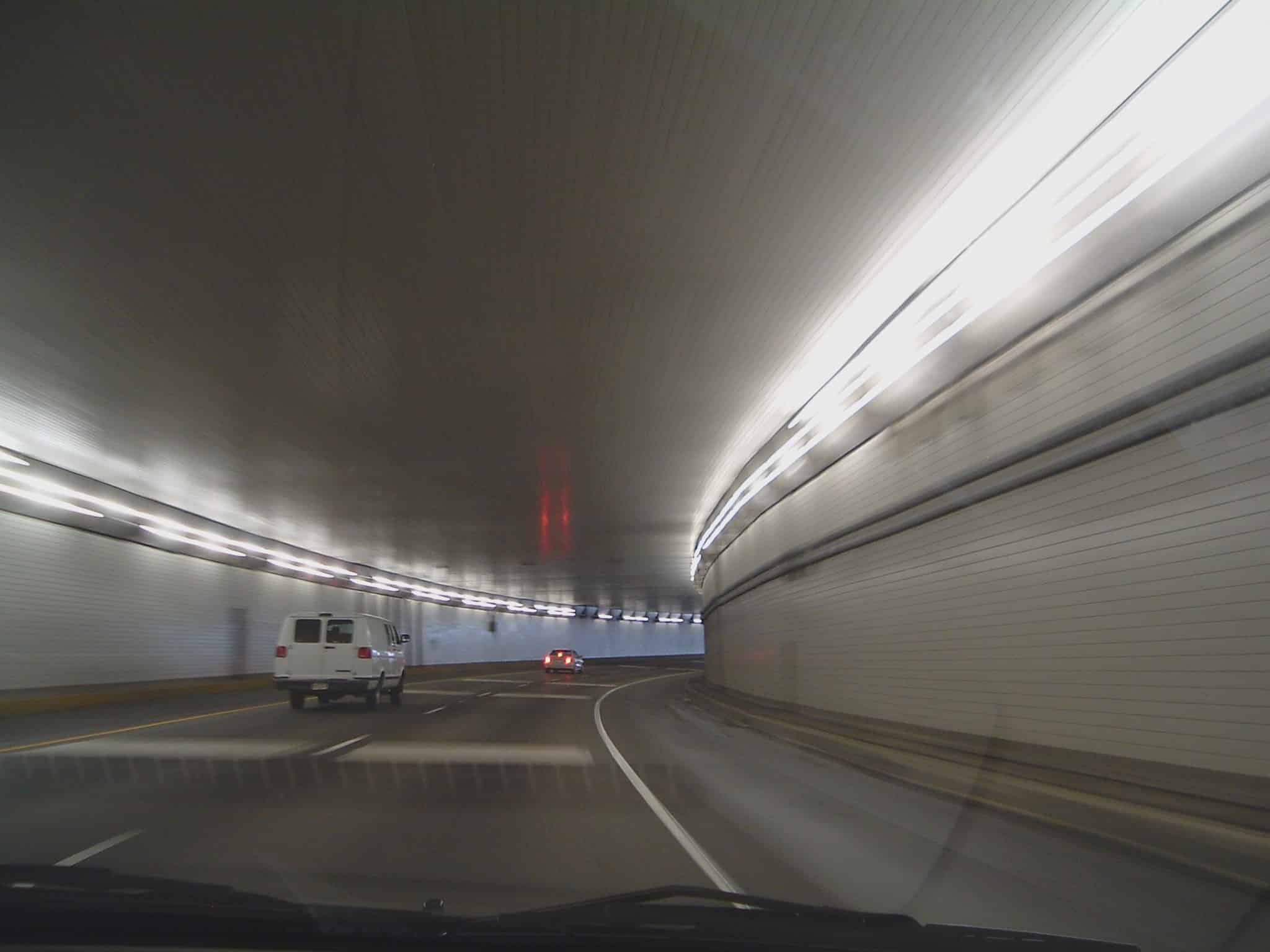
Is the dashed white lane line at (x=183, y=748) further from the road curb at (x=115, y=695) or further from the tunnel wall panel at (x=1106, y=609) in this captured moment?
the tunnel wall panel at (x=1106, y=609)

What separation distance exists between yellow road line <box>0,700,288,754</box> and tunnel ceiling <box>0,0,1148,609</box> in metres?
5.85

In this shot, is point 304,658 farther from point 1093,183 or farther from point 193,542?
point 1093,183

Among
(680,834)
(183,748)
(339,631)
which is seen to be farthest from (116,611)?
(680,834)

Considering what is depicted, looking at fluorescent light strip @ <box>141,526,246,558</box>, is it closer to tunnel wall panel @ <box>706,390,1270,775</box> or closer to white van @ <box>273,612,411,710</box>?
white van @ <box>273,612,411,710</box>

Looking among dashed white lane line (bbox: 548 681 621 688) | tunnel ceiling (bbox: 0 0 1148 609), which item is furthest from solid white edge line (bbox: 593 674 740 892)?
dashed white lane line (bbox: 548 681 621 688)

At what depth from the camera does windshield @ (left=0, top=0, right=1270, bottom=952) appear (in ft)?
24.8

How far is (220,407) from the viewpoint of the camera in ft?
60.5

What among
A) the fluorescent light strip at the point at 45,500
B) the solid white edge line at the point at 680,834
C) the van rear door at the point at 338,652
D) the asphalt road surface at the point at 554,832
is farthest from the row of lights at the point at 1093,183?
the fluorescent light strip at the point at 45,500

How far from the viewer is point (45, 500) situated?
22.8 meters

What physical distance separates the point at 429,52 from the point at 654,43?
6.17 ft

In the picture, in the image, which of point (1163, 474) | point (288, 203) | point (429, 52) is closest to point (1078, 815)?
point (1163, 474)

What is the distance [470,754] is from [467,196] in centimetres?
838

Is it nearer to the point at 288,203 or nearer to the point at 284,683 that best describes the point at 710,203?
the point at 288,203

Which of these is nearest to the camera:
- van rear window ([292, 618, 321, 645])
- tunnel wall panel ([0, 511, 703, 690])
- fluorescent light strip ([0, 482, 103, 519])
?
fluorescent light strip ([0, 482, 103, 519])
